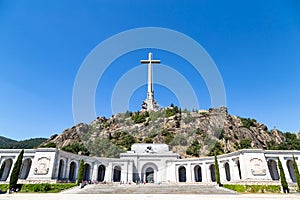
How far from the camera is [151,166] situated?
1428 inches

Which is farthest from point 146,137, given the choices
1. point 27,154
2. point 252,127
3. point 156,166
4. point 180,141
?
point 27,154

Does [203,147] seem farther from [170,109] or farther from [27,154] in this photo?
[27,154]

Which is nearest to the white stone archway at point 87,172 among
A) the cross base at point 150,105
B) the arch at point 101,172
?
the arch at point 101,172

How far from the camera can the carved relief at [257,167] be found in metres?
25.6

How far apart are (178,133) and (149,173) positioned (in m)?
29.1

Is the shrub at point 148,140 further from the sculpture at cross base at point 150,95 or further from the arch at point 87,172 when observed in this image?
the arch at point 87,172

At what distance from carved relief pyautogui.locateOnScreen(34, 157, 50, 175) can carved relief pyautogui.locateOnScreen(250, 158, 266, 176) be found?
1019 inches

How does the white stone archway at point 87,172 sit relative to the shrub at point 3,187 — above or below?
above

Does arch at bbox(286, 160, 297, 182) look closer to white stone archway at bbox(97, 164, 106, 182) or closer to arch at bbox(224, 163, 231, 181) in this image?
arch at bbox(224, 163, 231, 181)

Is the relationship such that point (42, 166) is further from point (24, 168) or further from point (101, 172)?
point (101, 172)

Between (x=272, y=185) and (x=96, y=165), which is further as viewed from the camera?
(x=96, y=165)

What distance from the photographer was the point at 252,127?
66.4 metres

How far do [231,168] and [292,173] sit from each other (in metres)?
8.95
